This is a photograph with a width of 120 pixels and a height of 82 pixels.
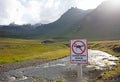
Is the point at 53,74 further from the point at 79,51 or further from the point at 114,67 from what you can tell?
the point at 79,51

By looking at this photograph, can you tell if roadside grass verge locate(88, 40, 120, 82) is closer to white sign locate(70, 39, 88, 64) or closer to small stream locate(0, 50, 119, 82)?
small stream locate(0, 50, 119, 82)

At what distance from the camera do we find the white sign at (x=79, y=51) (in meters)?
14.0

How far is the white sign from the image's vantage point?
45.9 ft

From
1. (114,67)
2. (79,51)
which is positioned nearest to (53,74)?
(114,67)

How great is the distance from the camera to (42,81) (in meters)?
39.2

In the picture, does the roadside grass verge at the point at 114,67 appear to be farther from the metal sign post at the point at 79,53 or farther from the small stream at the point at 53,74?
the metal sign post at the point at 79,53

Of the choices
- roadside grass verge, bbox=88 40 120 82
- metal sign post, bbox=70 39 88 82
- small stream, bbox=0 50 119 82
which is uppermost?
metal sign post, bbox=70 39 88 82

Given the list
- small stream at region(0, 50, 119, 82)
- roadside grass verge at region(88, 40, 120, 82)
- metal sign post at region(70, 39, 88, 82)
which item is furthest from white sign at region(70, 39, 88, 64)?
small stream at region(0, 50, 119, 82)

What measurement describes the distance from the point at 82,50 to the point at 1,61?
59.8 metres

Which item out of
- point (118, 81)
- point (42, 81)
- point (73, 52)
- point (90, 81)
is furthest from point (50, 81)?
point (73, 52)

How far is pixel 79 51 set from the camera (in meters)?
14.1

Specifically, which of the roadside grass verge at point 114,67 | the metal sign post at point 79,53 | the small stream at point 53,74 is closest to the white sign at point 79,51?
the metal sign post at point 79,53

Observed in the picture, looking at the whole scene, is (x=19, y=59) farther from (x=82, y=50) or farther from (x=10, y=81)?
(x=82, y=50)

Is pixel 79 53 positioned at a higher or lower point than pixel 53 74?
higher
